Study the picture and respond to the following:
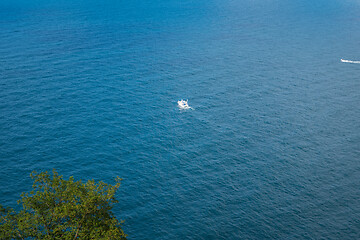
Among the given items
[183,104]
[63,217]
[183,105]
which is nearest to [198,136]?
[183,105]

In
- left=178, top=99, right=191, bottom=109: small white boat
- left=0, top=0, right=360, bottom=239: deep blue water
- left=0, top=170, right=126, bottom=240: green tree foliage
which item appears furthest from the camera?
left=178, top=99, right=191, bottom=109: small white boat

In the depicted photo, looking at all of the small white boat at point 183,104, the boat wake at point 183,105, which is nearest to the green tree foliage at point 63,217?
the boat wake at point 183,105

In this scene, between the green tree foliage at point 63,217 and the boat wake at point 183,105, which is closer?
the green tree foliage at point 63,217

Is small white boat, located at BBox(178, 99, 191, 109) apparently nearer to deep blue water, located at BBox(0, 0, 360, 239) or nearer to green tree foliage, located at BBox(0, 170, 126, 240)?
deep blue water, located at BBox(0, 0, 360, 239)

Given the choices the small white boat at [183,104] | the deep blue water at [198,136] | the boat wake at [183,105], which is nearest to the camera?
the deep blue water at [198,136]

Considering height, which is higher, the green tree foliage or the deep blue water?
the green tree foliage

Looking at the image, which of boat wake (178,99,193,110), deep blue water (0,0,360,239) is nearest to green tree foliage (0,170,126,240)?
deep blue water (0,0,360,239)

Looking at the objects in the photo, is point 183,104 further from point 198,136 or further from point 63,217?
point 63,217

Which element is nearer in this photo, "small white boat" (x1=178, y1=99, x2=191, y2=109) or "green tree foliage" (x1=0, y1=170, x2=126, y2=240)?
"green tree foliage" (x1=0, y1=170, x2=126, y2=240)

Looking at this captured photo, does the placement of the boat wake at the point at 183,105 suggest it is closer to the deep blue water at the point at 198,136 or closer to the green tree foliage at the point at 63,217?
the deep blue water at the point at 198,136
